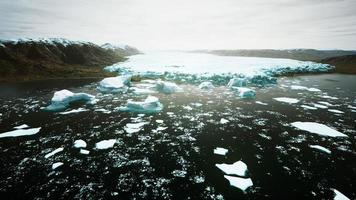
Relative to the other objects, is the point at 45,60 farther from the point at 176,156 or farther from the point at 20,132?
the point at 176,156

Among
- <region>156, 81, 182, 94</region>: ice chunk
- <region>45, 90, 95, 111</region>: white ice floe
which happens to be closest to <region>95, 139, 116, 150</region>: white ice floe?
<region>45, 90, 95, 111</region>: white ice floe

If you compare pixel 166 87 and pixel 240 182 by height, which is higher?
pixel 166 87

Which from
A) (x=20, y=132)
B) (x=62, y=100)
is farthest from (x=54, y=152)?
(x=62, y=100)

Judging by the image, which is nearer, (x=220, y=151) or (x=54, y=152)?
(x=54, y=152)

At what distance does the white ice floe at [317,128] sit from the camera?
12320 millimetres

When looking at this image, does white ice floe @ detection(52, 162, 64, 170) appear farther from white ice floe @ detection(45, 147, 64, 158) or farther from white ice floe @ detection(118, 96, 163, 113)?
white ice floe @ detection(118, 96, 163, 113)

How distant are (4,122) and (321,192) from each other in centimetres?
1934

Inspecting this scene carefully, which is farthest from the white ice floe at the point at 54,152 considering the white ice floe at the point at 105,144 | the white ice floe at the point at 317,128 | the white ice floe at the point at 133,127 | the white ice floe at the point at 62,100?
the white ice floe at the point at 317,128

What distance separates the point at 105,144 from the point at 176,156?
413 cm

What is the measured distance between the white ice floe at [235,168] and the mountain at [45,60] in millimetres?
43338

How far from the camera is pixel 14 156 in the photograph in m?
9.59

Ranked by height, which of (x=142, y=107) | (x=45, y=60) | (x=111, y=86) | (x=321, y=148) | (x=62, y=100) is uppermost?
(x=45, y=60)

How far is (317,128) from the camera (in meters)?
13.3

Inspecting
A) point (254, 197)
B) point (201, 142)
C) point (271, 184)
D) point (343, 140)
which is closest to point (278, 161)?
point (271, 184)
